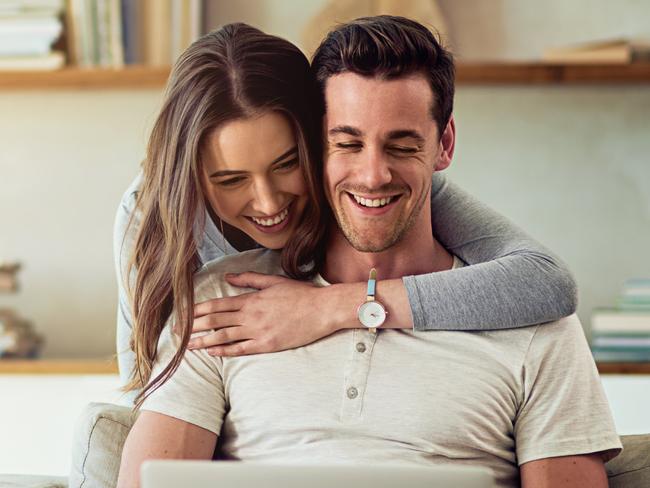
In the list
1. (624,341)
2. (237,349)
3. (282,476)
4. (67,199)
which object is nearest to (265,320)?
(237,349)

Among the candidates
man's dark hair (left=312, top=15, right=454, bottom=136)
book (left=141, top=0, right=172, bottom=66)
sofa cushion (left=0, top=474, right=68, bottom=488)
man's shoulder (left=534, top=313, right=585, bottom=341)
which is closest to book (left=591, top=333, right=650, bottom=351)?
man's shoulder (left=534, top=313, right=585, bottom=341)

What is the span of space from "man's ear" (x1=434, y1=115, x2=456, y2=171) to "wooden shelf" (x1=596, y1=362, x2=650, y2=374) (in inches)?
47.2

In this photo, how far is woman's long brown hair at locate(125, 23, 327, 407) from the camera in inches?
65.0

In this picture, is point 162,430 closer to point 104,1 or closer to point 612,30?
point 104,1

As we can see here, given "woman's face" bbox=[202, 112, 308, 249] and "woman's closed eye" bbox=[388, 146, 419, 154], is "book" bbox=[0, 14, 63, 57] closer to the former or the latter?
"woman's face" bbox=[202, 112, 308, 249]

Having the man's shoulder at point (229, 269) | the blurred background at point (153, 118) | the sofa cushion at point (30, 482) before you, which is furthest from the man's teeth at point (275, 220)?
the blurred background at point (153, 118)

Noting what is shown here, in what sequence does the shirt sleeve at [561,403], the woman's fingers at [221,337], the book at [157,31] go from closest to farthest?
the shirt sleeve at [561,403] < the woman's fingers at [221,337] < the book at [157,31]

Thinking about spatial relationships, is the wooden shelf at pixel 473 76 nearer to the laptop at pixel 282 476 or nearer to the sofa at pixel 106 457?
the sofa at pixel 106 457

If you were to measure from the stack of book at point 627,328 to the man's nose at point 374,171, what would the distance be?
139 cm

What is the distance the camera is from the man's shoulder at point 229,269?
1.76 m

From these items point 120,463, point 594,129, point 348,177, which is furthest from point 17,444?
point 594,129

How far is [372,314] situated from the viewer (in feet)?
5.37

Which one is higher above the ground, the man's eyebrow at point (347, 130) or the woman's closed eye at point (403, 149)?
the man's eyebrow at point (347, 130)

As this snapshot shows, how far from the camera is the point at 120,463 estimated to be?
1665mm
